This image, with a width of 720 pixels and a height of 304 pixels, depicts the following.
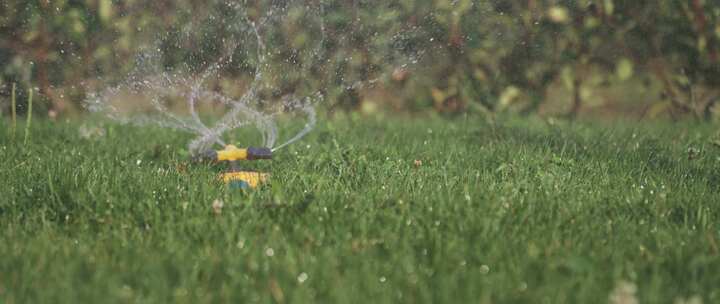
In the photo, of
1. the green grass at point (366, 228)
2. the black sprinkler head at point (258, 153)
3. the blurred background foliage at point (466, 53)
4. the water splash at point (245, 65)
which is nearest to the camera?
the green grass at point (366, 228)

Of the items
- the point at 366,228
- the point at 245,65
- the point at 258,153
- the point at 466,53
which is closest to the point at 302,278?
the point at 366,228

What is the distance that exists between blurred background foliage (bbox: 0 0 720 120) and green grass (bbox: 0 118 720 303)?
2.28 metres

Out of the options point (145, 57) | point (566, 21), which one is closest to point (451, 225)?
point (145, 57)

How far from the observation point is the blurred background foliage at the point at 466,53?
607 centimetres

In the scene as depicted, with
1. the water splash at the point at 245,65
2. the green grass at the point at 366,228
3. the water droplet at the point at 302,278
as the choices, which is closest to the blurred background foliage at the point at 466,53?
the water splash at the point at 245,65

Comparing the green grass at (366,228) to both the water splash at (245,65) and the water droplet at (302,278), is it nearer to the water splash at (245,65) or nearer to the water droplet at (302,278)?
the water droplet at (302,278)

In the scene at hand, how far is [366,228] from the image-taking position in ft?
8.15

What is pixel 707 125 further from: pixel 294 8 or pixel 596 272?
pixel 596 272

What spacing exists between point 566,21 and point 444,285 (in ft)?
16.6

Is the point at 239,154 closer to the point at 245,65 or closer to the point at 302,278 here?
the point at 302,278

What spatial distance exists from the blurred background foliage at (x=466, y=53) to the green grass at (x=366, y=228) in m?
2.28

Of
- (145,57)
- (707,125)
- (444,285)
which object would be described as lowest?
(707,125)

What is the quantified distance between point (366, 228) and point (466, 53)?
4.45 m

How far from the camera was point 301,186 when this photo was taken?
10.2 feet
